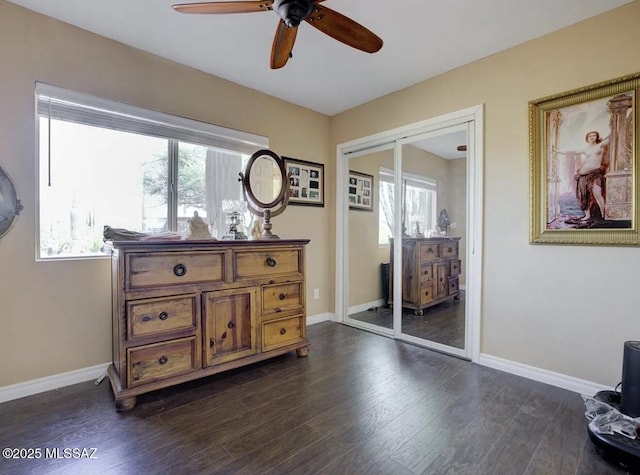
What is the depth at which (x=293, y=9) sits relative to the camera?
140cm

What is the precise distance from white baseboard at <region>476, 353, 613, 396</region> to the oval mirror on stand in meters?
2.05

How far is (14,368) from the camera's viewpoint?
1969 millimetres

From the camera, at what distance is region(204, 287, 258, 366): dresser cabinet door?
2156 millimetres

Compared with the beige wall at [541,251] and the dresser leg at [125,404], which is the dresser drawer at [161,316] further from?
the beige wall at [541,251]

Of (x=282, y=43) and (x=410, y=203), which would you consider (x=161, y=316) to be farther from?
(x=410, y=203)

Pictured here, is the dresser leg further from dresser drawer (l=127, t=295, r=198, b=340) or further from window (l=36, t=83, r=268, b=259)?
window (l=36, t=83, r=268, b=259)

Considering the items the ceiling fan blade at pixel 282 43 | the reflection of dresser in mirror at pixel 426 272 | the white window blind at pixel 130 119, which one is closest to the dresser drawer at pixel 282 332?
the reflection of dresser in mirror at pixel 426 272

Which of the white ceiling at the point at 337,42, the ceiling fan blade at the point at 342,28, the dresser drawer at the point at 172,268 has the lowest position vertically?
the dresser drawer at the point at 172,268

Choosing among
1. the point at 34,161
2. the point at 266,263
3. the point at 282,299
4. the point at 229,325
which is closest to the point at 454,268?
the point at 282,299

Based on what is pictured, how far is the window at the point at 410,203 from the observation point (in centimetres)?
296

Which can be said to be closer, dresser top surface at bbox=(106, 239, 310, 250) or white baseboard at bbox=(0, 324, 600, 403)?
dresser top surface at bbox=(106, 239, 310, 250)

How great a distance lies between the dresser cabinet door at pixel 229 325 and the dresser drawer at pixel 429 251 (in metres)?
1.72

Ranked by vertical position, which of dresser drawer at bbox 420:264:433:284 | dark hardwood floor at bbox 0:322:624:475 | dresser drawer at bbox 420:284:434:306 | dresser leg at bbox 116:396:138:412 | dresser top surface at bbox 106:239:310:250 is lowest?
dark hardwood floor at bbox 0:322:624:475

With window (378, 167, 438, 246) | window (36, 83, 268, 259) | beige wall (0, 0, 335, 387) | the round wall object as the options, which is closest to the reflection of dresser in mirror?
window (378, 167, 438, 246)
